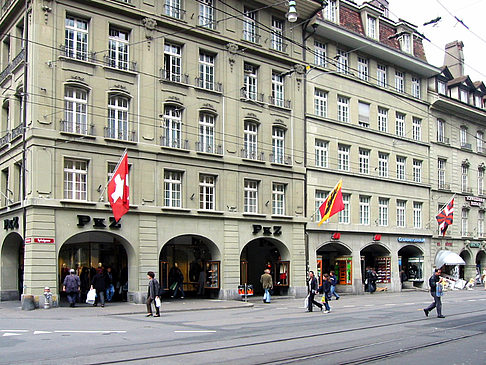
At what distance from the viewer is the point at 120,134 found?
1136 inches

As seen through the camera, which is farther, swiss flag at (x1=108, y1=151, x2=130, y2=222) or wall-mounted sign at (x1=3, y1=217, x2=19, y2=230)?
wall-mounted sign at (x1=3, y1=217, x2=19, y2=230)

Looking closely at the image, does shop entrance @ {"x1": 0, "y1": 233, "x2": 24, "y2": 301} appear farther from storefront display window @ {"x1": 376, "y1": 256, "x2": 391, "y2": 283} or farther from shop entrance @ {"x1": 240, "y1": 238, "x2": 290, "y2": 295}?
storefront display window @ {"x1": 376, "y1": 256, "x2": 391, "y2": 283}

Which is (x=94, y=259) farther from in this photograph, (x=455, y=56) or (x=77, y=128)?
(x=455, y=56)

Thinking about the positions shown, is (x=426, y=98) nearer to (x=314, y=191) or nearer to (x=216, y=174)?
(x=314, y=191)

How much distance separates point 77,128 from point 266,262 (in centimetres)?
1538

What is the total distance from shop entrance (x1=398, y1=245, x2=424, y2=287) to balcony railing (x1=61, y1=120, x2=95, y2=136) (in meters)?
26.7

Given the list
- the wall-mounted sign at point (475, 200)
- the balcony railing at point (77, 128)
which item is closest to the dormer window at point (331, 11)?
the balcony railing at point (77, 128)

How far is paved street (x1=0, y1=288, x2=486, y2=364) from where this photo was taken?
42.5 feet

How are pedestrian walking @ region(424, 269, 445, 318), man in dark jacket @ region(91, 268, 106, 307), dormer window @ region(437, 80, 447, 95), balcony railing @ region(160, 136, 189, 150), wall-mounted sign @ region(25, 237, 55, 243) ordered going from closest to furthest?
pedestrian walking @ region(424, 269, 445, 318)
wall-mounted sign @ region(25, 237, 55, 243)
man in dark jacket @ region(91, 268, 106, 307)
balcony railing @ region(160, 136, 189, 150)
dormer window @ region(437, 80, 447, 95)

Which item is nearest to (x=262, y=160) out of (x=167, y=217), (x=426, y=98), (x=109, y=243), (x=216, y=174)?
(x=216, y=174)

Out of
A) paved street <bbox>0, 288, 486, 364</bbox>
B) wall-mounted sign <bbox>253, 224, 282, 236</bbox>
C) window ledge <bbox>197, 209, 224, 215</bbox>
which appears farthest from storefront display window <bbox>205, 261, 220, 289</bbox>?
paved street <bbox>0, 288, 486, 364</bbox>

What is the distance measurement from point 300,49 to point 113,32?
12.9 metres

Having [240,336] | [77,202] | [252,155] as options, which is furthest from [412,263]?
[240,336]

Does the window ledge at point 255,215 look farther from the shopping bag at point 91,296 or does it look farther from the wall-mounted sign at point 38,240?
the wall-mounted sign at point 38,240
